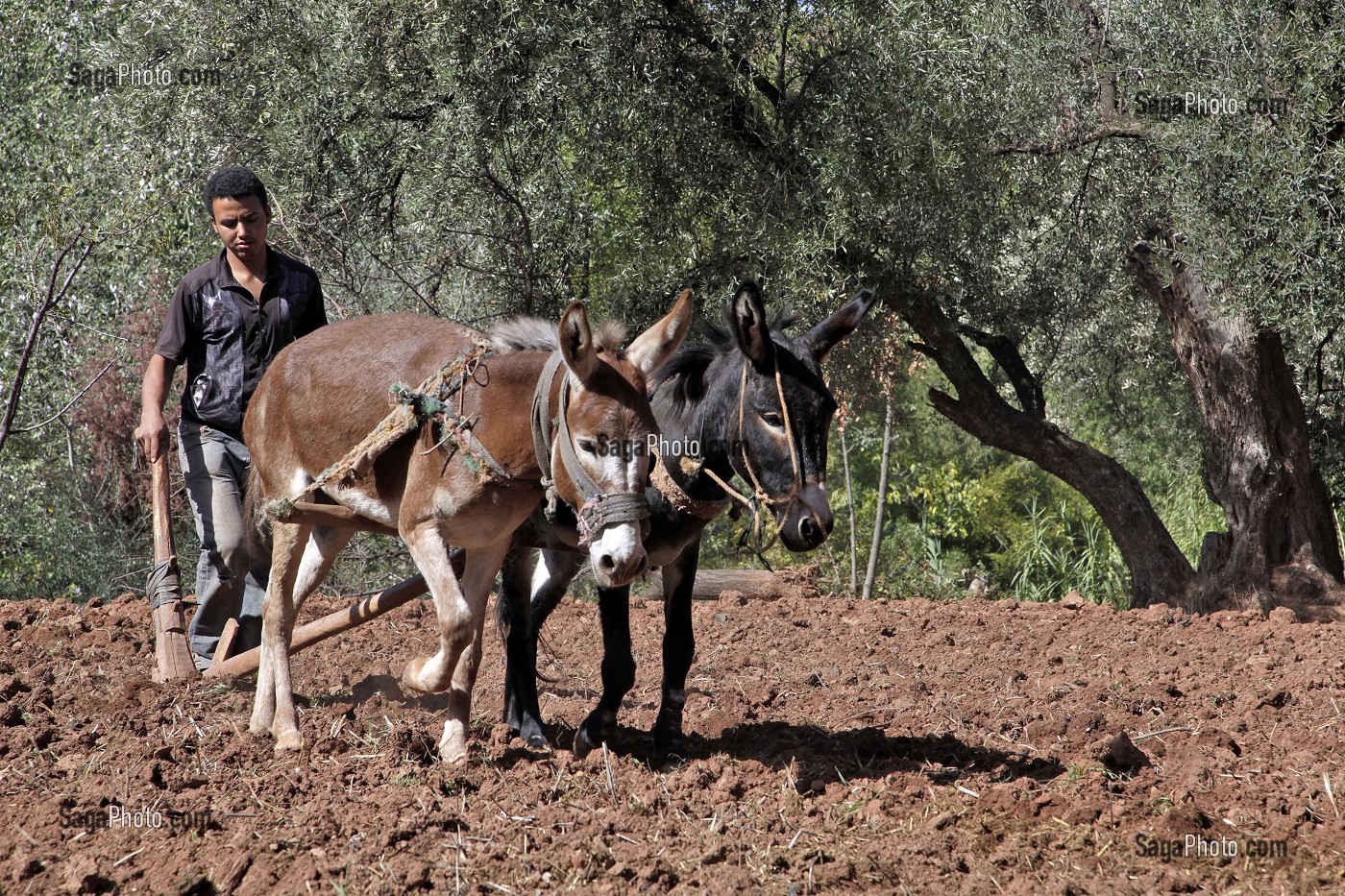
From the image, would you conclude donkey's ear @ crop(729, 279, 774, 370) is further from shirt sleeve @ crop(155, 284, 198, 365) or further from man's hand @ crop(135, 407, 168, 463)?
shirt sleeve @ crop(155, 284, 198, 365)

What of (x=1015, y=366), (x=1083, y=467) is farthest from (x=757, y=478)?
(x=1083, y=467)

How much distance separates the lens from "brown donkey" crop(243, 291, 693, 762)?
157 inches

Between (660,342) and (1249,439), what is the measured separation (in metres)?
7.11

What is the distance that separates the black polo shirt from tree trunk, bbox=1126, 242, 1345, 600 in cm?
662

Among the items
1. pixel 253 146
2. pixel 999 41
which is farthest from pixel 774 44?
pixel 253 146

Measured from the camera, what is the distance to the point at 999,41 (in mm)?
9117

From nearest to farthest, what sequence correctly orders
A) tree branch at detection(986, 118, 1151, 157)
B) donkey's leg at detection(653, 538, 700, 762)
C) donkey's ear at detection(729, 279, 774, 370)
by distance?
donkey's ear at detection(729, 279, 774, 370) < donkey's leg at detection(653, 538, 700, 762) < tree branch at detection(986, 118, 1151, 157)

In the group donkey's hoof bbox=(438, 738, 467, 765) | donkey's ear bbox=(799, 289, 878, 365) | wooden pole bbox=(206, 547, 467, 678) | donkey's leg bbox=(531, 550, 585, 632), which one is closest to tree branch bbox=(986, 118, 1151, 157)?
donkey's ear bbox=(799, 289, 878, 365)

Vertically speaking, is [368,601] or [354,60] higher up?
[354,60]

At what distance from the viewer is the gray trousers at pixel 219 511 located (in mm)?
5746

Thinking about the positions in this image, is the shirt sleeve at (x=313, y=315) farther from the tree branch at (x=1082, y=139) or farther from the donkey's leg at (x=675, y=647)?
the tree branch at (x=1082, y=139)

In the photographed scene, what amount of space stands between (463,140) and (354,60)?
93 cm

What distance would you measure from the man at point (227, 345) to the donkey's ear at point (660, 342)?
224 centimetres

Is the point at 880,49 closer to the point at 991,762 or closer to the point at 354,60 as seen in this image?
the point at 354,60
